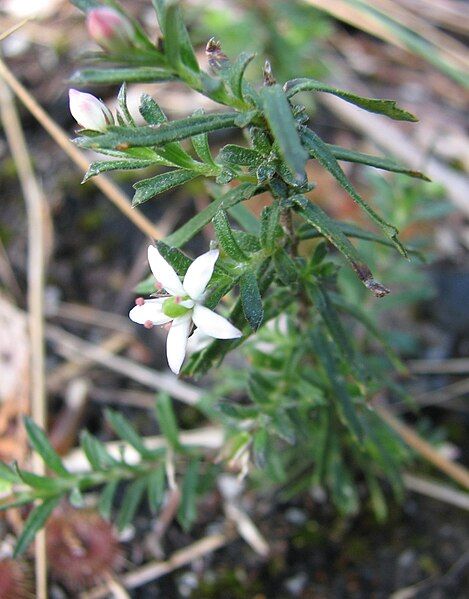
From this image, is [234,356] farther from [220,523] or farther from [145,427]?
[220,523]

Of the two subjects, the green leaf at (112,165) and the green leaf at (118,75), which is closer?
the green leaf at (118,75)

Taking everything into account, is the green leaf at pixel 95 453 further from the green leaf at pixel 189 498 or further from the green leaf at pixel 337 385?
the green leaf at pixel 337 385

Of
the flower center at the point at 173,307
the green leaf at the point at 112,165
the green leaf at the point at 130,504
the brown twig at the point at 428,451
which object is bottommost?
the brown twig at the point at 428,451

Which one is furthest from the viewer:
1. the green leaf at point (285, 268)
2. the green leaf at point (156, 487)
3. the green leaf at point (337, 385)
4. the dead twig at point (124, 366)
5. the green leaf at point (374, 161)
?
the dead twig at point (124, 366)

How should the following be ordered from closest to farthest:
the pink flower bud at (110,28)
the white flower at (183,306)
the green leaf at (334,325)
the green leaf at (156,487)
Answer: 1. the pink flower bud at (110,28)
2. the white flower at (183,306)
3. the green leaf at (334,325)
4. the green leaf at (156,487)

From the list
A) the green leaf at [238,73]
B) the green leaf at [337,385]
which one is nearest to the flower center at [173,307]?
the green leaf at [238,73]

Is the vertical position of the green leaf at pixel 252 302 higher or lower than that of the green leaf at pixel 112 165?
lower

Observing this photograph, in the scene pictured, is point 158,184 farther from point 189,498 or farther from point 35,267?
point 35,267
